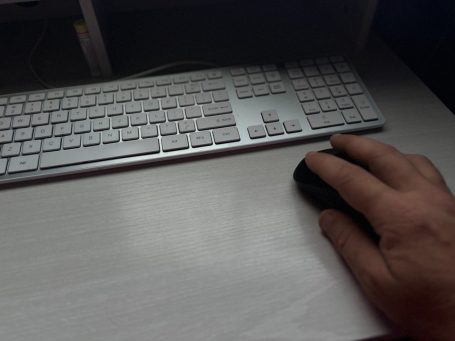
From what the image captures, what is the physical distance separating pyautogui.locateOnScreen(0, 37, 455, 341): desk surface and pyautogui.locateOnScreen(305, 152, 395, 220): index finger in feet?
0.14

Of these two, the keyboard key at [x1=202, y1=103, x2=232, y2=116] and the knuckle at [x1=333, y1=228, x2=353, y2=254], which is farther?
the keyboard key at [x1=202, y1=103, x2=232, y2=116]

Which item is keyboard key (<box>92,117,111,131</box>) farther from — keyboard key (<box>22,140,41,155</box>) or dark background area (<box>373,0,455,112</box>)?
dark background area (<box>373,0,455,112</box>)

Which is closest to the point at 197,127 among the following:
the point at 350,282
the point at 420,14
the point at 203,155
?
the point at 203,155

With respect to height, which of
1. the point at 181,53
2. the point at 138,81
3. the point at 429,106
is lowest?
the point at 429,106

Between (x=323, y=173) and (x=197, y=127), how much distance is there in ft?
0.54

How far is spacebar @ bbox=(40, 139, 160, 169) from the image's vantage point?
0.41 metres

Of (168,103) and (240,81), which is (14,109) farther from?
(240,81)

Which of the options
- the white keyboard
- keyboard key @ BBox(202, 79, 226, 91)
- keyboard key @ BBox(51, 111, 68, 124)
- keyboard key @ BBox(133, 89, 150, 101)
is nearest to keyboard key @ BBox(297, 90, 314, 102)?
the white keyboard

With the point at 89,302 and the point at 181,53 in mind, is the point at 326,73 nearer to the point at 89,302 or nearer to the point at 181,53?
the point at 181,53

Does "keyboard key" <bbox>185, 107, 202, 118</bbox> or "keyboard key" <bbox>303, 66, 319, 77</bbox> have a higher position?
"keyboard key" <bbox>303, 66, 319, 77</bbox>

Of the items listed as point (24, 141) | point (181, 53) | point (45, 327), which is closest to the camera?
point (45, 327)

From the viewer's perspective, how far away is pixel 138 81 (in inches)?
19.3

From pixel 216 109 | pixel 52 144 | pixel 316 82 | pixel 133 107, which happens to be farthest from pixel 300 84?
pixel 52 144

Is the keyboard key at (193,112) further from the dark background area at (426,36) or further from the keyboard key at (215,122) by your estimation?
the dark background area at (426,36)
